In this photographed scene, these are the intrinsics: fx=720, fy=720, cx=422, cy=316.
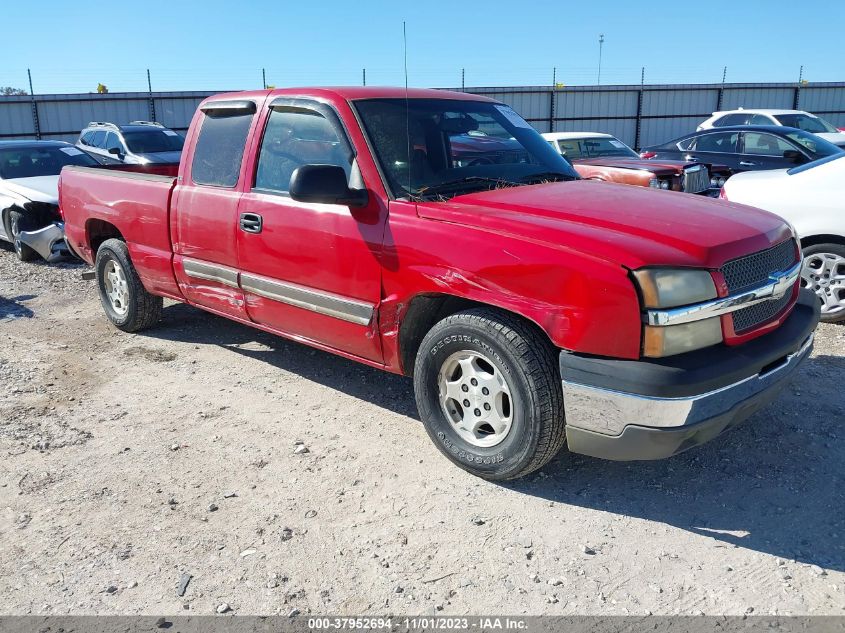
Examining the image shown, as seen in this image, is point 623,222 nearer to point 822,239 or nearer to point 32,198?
point 822,239

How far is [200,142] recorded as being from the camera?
4.94 metres

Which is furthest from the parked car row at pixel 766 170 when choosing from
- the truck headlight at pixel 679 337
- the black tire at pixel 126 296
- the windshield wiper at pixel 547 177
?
the black tire at pixel 126 296

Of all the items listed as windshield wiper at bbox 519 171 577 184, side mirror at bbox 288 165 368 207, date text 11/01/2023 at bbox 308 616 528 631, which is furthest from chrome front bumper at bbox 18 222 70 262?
date text 11/01/2023 at bbox 308 616 528 631

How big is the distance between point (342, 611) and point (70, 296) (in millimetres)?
5972

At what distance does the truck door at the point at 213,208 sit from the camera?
4594 mm

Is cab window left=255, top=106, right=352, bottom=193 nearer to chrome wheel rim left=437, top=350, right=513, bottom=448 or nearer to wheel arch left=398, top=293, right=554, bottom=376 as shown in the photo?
wheel arch left=398, top=293, right=554, bottom=376

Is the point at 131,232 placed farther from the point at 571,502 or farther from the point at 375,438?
the point at 571,502

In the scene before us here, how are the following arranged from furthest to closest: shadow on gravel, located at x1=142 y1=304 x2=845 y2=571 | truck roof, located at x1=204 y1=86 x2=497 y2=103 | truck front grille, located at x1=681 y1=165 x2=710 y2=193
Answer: truck front grille, located at x1=681 y1=165 x2=710 y2=193
truck roof, located at x1=204 y1=86 x2=497 y2=103
shadow on gravel, located at x1=142 y1=304 x2=845 y2=571

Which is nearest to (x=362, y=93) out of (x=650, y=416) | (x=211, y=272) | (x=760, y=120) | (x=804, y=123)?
(x=211, y=272)

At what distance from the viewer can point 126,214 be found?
18.1 feet


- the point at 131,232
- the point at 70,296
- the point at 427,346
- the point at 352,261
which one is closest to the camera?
the point at 427,346

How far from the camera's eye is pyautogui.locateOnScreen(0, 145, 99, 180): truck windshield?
9.62m

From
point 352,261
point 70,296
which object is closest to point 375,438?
point 352,261

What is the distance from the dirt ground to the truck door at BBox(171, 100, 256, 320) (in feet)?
2.28
